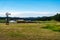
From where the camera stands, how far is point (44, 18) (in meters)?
101

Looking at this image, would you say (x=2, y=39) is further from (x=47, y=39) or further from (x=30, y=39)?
(x=47, y=39)

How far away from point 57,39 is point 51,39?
0.51 m

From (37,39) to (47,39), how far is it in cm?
91

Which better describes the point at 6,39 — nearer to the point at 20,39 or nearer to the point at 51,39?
the point at 20,39

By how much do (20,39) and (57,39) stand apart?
10.2 ft

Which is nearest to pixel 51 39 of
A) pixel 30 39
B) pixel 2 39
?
pixel 30 39

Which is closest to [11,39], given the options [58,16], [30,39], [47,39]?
[30,39]

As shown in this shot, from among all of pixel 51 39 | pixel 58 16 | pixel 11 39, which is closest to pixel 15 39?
pixel 11 39

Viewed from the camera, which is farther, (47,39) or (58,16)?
(58,16)

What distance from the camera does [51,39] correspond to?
17.1 meters

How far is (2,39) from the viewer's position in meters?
16.9

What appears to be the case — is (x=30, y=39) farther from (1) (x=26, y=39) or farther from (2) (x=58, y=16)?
(2) (x=58, y=16)

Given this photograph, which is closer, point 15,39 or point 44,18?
point 15,39

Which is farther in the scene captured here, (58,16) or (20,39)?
(58,16)
